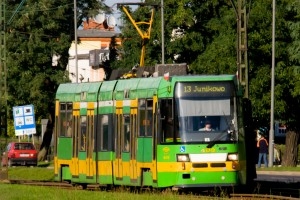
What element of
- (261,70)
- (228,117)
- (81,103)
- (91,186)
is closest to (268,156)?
(261,70)

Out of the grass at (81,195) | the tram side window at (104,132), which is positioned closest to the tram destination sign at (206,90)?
the grass at (81,195)

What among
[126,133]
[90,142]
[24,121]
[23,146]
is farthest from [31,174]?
[126,133]

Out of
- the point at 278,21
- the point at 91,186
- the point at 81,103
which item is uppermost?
the point at 278,21

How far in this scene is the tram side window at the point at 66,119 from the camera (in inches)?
1398

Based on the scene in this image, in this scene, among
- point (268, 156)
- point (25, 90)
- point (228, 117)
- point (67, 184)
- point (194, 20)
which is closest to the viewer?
point (228, 117)

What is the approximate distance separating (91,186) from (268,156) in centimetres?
2276

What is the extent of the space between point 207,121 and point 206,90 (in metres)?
0.78

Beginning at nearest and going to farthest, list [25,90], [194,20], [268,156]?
[268,156] → [194,20] → [25,90]

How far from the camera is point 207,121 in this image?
28453 mm

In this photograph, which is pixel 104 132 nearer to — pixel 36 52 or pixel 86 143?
pixel 86 143

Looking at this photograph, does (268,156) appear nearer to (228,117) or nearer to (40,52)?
(40,52)

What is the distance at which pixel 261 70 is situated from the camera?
6275cm

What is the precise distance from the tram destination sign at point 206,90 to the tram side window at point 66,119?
7.23 m

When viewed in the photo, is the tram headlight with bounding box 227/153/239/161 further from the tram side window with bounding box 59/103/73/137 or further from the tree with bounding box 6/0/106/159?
the tree with bounding box 6/0/106/159
